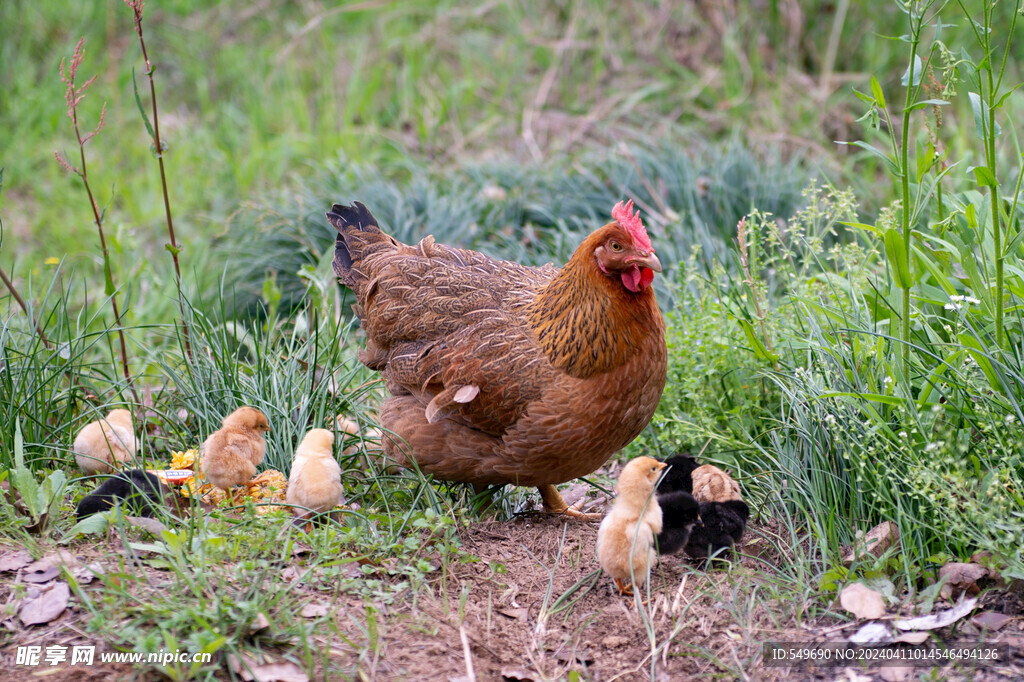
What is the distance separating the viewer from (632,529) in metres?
3.08

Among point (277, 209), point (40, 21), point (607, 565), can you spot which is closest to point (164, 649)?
point (607, 565)

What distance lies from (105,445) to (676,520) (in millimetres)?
2499

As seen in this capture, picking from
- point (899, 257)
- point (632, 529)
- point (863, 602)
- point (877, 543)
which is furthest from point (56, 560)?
point (899, 257)

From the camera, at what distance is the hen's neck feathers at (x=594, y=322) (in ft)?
11.3

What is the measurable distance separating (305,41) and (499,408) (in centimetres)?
730

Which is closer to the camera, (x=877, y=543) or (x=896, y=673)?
(x=896, y=673)

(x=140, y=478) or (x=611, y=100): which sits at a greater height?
(x=611, y=100)

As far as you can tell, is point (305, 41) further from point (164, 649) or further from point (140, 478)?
point (164, 649)

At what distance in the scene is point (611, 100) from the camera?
325 inches

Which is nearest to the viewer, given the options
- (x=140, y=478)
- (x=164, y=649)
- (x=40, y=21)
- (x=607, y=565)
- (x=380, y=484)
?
(x=164, y=649)

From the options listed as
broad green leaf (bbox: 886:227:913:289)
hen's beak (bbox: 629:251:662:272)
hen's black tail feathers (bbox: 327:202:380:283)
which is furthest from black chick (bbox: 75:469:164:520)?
broad green leaf (bbox: 886:227:913:289)

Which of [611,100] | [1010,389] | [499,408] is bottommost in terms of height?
[499,408]

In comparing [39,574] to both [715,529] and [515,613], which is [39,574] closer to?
[515,613]

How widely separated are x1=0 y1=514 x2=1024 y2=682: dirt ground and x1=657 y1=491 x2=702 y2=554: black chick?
0.42 ft
